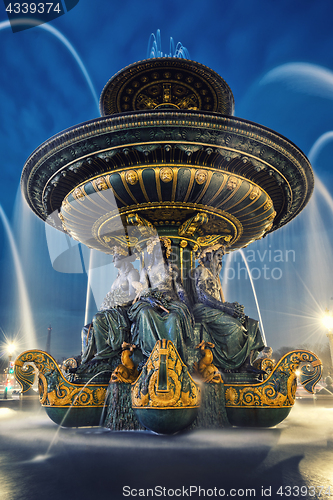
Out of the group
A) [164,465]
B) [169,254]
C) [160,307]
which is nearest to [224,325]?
[160,307]

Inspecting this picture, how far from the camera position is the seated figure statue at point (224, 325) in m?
5.31

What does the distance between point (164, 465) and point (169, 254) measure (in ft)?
12.5

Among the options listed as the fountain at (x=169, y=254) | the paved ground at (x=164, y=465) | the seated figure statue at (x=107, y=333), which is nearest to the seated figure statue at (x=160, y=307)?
the fountain at (x=169, y=254)

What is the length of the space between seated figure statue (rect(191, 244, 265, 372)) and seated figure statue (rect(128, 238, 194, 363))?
0.32m

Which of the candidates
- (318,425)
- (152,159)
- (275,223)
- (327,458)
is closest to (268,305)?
(275,223)

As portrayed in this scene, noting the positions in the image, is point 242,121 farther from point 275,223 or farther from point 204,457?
point 204,457

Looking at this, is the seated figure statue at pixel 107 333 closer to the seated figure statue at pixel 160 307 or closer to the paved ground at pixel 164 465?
the seated figure statue at pixel 160 307

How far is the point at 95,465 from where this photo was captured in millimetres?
2570

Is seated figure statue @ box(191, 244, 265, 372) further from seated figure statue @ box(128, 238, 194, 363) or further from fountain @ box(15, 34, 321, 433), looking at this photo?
seated figure statue @ box(128, 238, 194, 363)

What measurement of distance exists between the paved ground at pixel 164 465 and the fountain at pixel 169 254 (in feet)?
2.02

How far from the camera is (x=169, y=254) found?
6.02 m

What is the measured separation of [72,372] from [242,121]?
459cm

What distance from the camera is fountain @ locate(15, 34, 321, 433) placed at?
15.0 feet

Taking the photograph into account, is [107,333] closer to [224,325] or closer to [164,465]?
[224,325]
